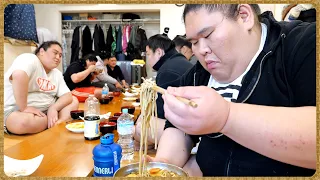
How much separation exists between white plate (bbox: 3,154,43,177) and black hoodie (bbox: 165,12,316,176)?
699mm

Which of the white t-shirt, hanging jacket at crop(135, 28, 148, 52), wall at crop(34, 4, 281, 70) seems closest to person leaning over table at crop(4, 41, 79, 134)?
the white t-shirt

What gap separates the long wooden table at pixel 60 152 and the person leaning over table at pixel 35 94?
0.81 metres

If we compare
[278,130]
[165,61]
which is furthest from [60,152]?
[165,61]

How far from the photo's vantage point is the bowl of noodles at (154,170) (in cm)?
89

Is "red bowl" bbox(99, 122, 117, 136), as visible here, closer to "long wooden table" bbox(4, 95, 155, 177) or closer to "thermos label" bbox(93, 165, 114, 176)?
"long wooden table" bbox(4, 95, 155, 177)

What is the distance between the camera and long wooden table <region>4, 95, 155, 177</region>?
1113 mm

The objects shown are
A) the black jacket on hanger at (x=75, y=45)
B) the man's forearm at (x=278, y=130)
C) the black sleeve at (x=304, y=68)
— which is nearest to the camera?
the man's forearm at (x=278, y=130)

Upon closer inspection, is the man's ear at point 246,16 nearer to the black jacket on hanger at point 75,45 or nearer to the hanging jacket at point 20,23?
the hanging jacket at point 20,23

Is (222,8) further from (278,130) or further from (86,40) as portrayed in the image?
(86,40)

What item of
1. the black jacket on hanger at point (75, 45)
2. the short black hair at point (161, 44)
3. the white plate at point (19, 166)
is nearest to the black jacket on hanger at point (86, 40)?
the black jacket on hanger at point (75, 45)

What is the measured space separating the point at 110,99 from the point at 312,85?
7.53 feet

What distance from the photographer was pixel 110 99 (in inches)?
113

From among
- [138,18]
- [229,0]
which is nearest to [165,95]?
[229,0]

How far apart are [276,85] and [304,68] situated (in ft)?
0.35
